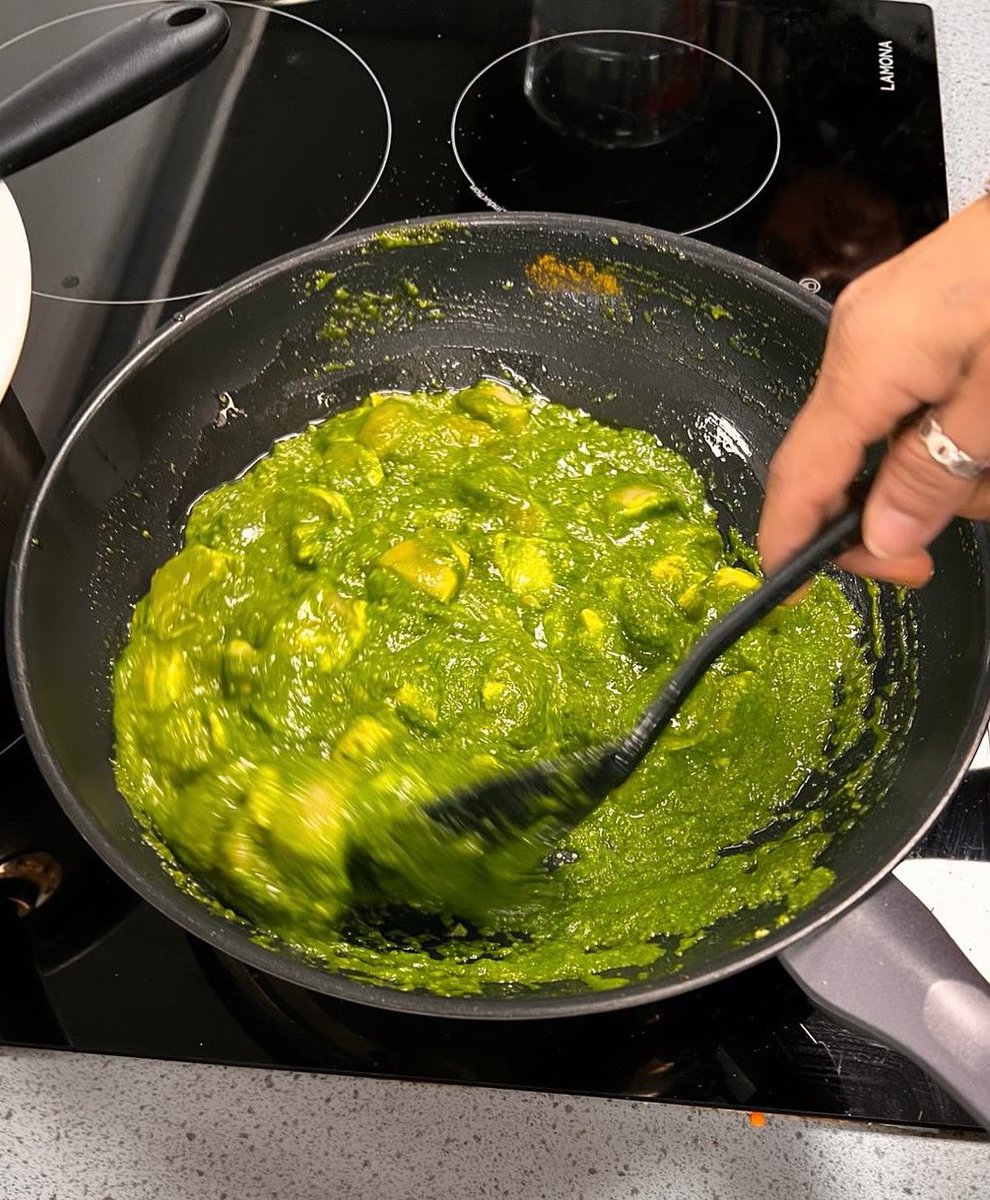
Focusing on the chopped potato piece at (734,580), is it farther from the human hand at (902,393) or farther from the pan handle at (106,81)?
the pan handle at (106,81)

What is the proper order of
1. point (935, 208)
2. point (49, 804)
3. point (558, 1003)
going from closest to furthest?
point (558, 1003) → point (49, 804) → point (935, 208)

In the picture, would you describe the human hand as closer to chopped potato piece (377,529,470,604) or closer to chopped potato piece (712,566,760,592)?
chopped potato piece (712,566,760,592)

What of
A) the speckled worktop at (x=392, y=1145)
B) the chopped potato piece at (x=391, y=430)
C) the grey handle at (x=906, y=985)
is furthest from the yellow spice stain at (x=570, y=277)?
the speckled worktop at (x=392, y=1145)

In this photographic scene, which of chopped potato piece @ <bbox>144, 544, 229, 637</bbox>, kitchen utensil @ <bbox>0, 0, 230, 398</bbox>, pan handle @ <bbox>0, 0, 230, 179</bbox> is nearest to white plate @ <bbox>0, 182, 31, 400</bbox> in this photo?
kitchen utensil @ <bbox>0, 0, 230, 398</bbox>

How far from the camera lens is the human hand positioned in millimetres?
792

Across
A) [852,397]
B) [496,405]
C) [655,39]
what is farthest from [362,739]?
[655,39]

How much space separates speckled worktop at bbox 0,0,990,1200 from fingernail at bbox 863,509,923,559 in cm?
55

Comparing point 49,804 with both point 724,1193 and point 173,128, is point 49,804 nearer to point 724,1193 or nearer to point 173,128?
point 724,1193

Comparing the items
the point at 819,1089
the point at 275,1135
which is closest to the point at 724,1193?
the point at 819,1089

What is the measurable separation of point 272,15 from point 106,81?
594 mm

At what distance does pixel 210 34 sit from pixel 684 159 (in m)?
0.67

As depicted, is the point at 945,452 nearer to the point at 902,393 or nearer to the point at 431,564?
the point at 902,393

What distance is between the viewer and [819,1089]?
1.06 meters

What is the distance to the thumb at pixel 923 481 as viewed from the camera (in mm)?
800
